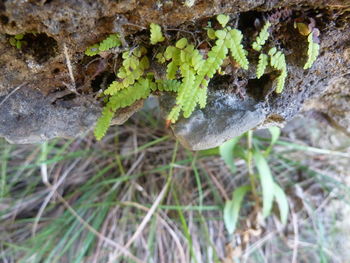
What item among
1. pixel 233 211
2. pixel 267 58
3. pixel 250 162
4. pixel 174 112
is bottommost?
pixel 233 211

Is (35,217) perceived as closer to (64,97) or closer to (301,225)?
(64,97)

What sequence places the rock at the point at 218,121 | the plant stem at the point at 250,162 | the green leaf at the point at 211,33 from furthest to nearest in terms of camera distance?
the plant stem at the point at 250,162 → the rock at the point at 218,121 → the green leaf at the point at 211,33

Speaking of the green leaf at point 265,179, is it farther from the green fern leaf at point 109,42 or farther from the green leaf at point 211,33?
the green fern leaf at point 109,42

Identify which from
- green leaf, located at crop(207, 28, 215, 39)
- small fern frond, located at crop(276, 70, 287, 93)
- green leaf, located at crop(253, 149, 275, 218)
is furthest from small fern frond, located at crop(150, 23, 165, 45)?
green leaf, located at crop(253, 149, 275, 218)

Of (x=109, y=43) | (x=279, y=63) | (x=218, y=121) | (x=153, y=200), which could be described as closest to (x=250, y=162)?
(x=153, y=200)

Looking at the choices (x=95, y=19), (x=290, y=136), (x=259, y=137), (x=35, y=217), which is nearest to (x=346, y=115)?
(x=259, y=137)

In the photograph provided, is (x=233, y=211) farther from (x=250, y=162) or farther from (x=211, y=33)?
(x=211, y=33)

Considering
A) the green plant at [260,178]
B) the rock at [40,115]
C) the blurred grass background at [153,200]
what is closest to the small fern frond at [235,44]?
the rock at [40,115]
